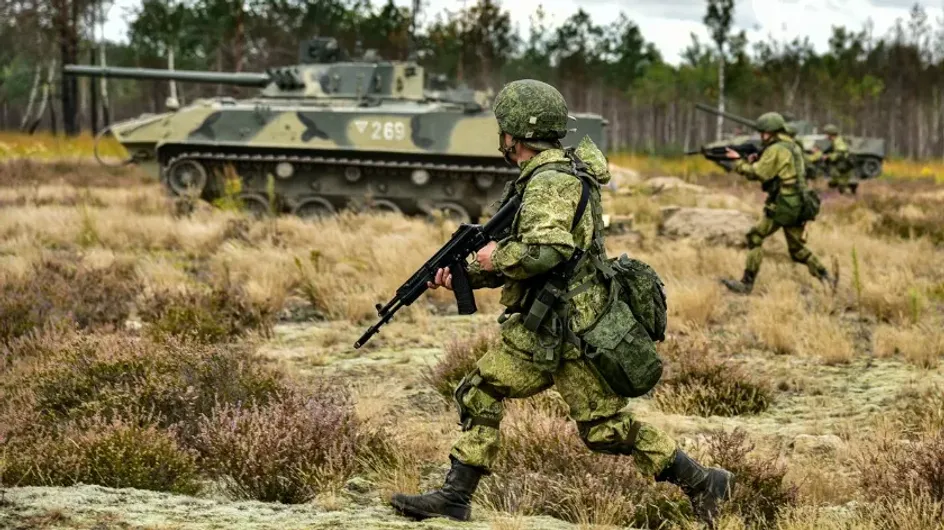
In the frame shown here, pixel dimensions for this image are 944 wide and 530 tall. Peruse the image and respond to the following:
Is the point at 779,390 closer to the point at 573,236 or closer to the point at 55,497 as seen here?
the point at 573,236

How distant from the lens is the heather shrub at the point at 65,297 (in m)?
7.49

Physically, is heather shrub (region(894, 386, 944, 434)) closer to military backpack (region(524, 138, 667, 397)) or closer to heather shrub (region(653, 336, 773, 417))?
heather shrub (region(653, 336, 773, 417))

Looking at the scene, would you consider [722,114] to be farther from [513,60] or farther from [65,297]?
[513,60]

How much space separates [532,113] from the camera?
4098 millimetres

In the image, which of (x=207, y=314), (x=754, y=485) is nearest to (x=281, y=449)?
(x=754, y=485)

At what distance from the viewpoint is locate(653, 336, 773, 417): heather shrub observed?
6371 millimetres

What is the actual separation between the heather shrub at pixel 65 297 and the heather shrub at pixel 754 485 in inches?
174

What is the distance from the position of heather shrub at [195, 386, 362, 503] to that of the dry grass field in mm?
12

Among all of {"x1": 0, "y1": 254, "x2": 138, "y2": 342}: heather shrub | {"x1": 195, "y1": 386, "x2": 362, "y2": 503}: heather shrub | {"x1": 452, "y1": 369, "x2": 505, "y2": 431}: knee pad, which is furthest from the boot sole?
{"x1": 0, "y1": 254, "x2": 138, "y2": 342}: heather shrub

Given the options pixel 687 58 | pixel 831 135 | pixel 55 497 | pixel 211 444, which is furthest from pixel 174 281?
pixel 687 58

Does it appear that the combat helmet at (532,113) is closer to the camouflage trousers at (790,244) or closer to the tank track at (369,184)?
the camouflage trousers at (790,244)

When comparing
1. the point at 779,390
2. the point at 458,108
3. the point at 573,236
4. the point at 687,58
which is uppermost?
the point at 687,58

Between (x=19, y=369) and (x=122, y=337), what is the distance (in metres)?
0.62

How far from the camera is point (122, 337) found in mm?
6578
